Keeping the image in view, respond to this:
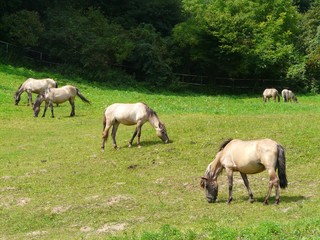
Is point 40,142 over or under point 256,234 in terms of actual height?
under

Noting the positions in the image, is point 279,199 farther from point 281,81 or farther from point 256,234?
point 281,81

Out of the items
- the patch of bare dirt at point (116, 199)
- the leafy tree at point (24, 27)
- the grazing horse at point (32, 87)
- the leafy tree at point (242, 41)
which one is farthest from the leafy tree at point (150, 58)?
the patch of bare dirt at point (116, 199)

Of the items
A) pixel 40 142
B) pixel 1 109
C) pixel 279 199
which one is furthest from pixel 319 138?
pixel 1 109

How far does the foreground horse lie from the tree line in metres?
32.2

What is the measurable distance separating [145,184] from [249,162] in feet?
12.8

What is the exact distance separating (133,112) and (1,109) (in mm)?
12650

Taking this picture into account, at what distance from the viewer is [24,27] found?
1751 inches

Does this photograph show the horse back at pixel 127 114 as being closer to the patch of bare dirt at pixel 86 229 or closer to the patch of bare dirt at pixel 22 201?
the patch of bare dirt at pixel 22 201

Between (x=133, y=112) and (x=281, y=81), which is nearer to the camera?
(x=133, y=112)

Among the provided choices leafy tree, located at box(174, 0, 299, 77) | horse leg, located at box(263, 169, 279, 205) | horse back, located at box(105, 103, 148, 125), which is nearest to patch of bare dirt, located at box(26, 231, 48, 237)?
horse leg, located at box(263, 169, 279, 205)

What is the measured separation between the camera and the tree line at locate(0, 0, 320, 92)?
4548 centimetres

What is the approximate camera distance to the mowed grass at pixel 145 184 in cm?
1146

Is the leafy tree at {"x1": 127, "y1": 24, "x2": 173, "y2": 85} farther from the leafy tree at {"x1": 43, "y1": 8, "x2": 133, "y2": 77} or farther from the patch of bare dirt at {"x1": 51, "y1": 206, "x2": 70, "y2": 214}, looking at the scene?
the patch of bare dirt at {"x1": 51, "y1": 206, "x2": 70, "y2": 214}

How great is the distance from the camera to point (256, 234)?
9477mm
